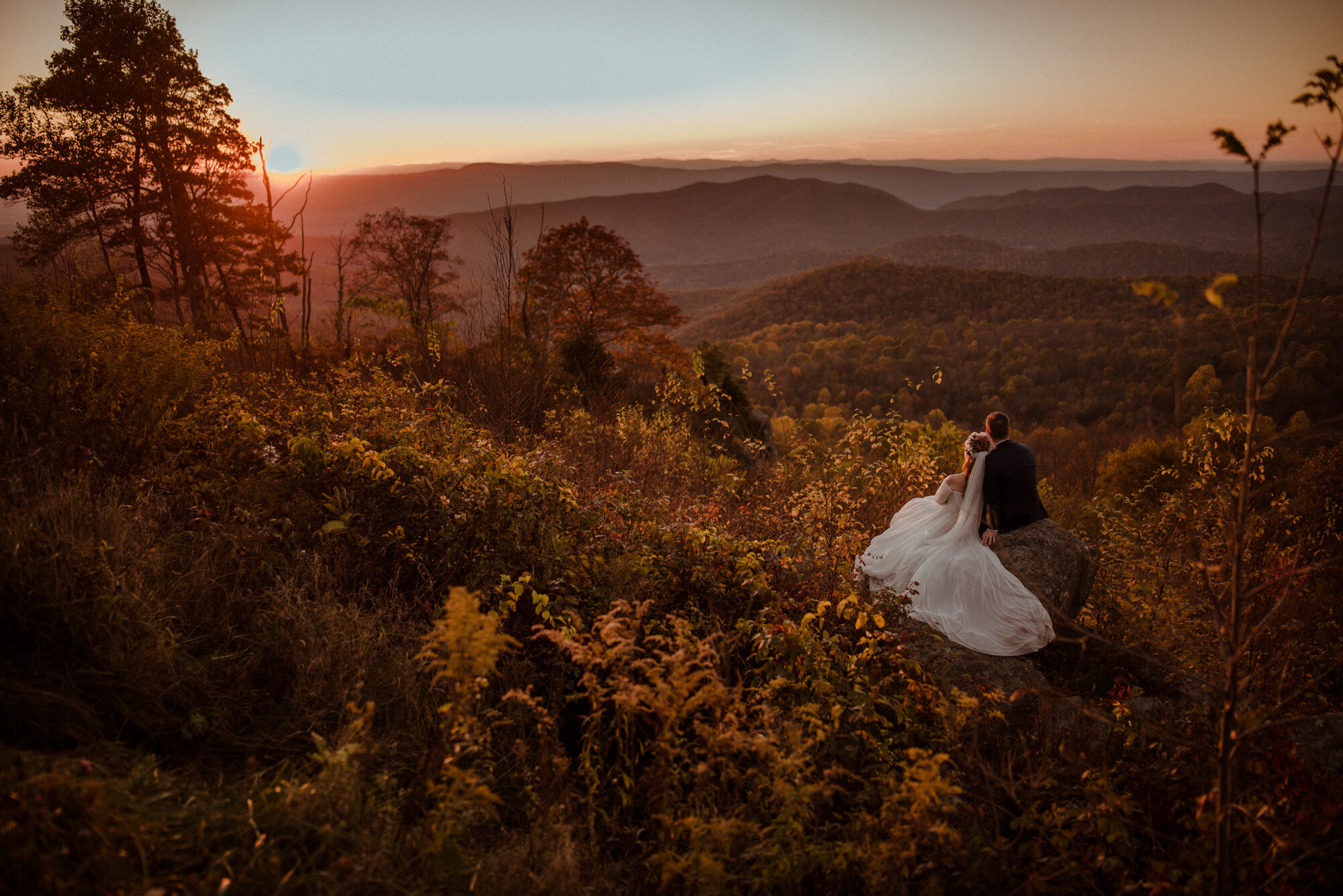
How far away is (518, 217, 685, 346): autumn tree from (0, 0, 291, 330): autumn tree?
8.37 metres

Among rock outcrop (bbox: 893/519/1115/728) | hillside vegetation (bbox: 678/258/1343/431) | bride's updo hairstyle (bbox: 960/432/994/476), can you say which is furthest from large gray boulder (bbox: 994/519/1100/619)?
hillside vegetation (bbox: 678/258/1343/431)

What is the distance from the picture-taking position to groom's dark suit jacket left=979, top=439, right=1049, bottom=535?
626 centimetres

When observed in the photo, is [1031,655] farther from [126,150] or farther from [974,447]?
[126,150]

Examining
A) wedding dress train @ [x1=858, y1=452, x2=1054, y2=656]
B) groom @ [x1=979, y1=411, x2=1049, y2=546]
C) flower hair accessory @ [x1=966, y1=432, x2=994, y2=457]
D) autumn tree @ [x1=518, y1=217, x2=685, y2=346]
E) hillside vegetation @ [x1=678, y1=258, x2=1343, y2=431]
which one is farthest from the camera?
hillside vegetation @ [x1=678, y1=258, x2=1343, y2=431]

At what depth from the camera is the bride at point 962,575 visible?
18.6 feet

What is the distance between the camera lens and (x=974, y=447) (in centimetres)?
639

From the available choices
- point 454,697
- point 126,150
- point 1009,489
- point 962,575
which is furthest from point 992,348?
point 454,697

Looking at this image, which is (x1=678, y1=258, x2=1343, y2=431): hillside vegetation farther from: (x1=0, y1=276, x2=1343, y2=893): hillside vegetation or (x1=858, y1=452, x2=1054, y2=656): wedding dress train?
(x1=0, y1=276, x2=1343, y2=893): hillside vegetation

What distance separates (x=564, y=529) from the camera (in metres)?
4.63

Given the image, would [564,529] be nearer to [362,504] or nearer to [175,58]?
[362,504]

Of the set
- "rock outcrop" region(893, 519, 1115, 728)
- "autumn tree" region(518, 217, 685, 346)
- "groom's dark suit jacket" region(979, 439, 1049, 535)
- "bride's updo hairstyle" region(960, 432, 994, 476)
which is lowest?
"rock outcrop" region(893, 519, 1115, 728)

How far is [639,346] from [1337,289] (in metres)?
57.3

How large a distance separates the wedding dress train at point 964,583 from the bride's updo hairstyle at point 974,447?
0.06m

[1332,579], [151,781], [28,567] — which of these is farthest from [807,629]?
[1332,579]
